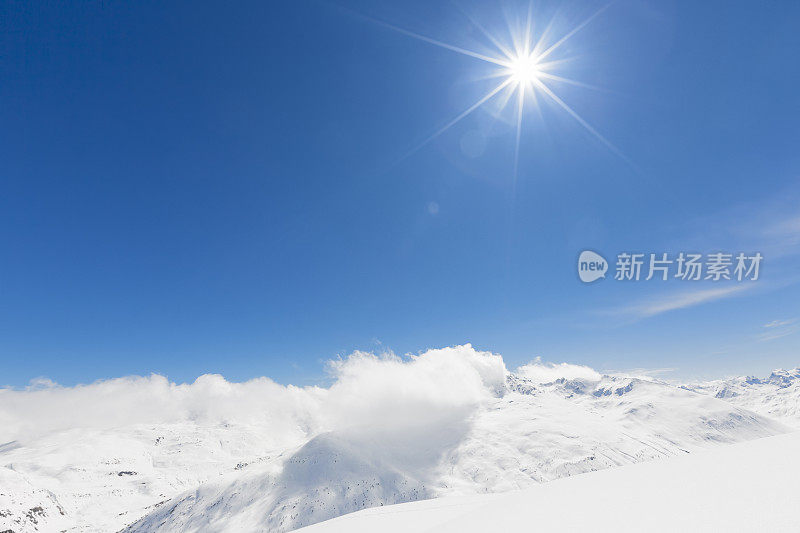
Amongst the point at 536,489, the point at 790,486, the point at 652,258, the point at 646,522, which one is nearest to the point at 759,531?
the point at 646,522

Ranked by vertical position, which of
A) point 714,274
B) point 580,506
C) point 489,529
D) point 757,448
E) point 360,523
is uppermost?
point 714,274

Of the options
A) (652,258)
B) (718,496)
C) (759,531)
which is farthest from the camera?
(652,258)

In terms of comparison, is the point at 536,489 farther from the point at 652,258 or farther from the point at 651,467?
the point at 652,258

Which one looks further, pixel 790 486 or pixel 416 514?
pixel 416 514

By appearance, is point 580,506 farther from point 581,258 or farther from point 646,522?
point 581,258

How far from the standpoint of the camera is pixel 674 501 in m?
8.05

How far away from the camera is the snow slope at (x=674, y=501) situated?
674cm

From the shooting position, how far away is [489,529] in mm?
9250

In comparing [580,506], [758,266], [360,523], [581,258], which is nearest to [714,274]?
[758,266]

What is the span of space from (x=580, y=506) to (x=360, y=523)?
9.17m

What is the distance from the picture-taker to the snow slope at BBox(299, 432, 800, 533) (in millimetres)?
6736

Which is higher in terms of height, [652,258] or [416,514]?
[652,258]

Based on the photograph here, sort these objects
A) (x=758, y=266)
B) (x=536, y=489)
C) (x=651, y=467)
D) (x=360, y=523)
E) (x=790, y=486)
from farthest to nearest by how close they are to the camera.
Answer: (x=758, y=266) < (x=360, y=523) < (x=536, y=489) < (x=651, y=467) < (x=790, y=486)

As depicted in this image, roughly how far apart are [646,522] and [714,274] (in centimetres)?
4410
